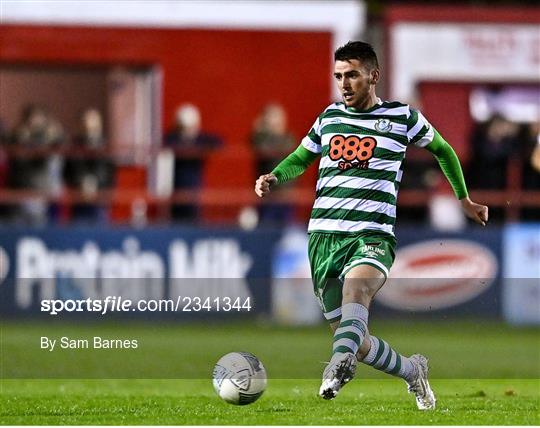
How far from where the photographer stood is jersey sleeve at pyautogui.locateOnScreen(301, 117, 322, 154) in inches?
370

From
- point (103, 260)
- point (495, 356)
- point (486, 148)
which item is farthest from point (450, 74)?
point (495, 356)

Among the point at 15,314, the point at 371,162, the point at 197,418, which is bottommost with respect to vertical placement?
the point at 15,314

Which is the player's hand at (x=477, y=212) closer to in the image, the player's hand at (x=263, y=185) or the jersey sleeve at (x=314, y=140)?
the jersey sleeve at (x=314, y=140)

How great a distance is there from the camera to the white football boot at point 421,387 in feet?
31.0

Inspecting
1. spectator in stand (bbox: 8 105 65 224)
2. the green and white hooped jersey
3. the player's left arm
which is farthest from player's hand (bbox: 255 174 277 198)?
spectator in stand (bbox: 8 105 65 224)

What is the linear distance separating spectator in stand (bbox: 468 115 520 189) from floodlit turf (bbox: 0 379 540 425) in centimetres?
Result: 864

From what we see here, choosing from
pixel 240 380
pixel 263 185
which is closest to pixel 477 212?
pixel 263 185

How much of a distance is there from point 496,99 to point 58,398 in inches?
602

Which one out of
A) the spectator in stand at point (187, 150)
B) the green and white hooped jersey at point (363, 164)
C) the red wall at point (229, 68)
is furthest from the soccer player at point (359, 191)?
the red wall at point (229, 68)

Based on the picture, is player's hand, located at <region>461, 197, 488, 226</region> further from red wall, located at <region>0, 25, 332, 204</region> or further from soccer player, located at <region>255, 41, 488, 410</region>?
red wall, located at <region>0, 25, 332, 204</region>

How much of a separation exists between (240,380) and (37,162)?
1073 cm

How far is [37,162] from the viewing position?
19.7 meters

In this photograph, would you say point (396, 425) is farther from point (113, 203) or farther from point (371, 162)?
point (113, 203)

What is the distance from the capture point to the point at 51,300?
60.8 ft
